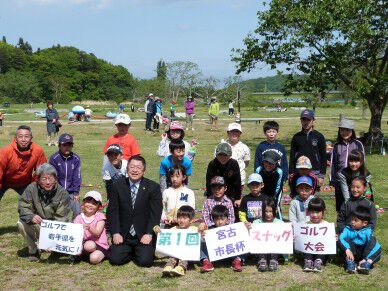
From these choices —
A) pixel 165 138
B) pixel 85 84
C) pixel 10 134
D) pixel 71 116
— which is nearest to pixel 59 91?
pixel 85 84

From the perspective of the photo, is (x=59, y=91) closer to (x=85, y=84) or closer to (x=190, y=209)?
(x=85, y=84)

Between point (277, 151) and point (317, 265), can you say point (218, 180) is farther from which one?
point (317, 265)

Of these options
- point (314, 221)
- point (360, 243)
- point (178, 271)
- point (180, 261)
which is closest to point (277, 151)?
point (314, 221)

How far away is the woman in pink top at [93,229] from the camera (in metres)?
6.07

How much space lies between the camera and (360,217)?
232 inches

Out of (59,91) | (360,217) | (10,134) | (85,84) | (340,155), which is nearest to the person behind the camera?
(360,217)

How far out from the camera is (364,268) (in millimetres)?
5613

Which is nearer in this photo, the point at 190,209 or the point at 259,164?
the point at 190,209

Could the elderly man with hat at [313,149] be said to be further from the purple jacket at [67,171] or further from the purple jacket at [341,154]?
the purple jacket at [67,171]

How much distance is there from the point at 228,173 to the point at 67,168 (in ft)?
7.85

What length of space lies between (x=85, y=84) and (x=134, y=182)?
4009 inches

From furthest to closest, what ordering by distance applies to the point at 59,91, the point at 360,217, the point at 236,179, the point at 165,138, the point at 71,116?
the point at 59,91 < the point at 71,116 < the point at 165,138 < the point at 236,179 < the point at 360,217

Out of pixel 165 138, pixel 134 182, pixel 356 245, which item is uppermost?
pixel 165 138

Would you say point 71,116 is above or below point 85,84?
below
